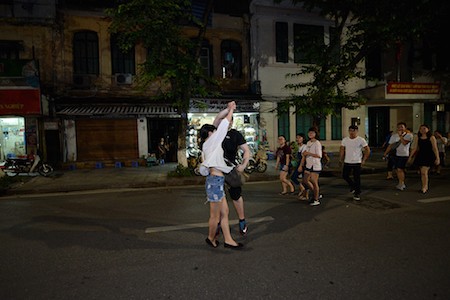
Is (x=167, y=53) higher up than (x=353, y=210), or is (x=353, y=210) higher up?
(x=167, y=53)

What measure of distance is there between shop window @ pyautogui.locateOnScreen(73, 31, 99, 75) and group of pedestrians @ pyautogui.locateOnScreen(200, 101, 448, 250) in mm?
11838

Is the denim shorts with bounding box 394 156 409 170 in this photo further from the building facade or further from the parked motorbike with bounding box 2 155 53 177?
the parked motorbike with bounding box 2 155 53 177

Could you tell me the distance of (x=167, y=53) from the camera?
1131 centimetres

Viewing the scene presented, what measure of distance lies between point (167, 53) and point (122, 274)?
920cm

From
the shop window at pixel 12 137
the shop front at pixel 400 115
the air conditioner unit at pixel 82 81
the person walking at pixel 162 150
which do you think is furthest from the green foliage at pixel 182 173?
the shop front at pixel 400 115

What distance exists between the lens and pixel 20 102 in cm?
1291

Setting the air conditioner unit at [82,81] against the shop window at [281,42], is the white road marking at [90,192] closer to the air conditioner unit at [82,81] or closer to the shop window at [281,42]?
the air conditioner unit at [82,81]

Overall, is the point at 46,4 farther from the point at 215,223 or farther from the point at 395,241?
the point at 395,241

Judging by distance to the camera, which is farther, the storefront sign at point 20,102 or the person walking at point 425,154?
the storefront sign at point 20,102

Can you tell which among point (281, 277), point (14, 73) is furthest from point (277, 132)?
point (281, 277)

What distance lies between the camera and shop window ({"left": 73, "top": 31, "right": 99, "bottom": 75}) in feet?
51.0

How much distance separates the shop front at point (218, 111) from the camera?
15.5 meters

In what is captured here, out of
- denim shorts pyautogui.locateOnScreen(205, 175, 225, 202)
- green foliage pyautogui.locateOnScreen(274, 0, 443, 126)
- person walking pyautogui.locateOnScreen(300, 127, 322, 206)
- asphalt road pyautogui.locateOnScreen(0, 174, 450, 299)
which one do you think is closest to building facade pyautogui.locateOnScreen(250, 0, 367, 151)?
green foliage pyautogui.locateOnScreen(274, 0, 443, 126)

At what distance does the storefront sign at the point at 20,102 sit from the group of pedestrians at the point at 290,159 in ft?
35.4
